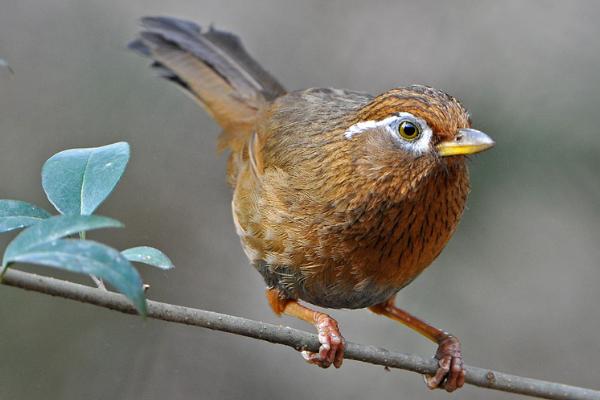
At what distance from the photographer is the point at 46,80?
7852 millimetres

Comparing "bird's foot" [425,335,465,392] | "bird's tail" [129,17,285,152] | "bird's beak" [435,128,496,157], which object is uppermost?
"bird's tail" [129,17,285,152]

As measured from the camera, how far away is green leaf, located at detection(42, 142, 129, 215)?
2678mm

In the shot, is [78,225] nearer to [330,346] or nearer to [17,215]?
[17,215]

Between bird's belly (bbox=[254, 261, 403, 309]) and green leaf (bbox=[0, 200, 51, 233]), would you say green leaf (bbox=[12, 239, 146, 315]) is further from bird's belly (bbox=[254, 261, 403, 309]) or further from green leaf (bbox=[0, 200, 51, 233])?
bird's belly (bbox=[254, 261, 403, 309])

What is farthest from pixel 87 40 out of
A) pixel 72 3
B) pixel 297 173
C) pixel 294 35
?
pixel 297 173

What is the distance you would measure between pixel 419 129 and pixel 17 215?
177 centimetres

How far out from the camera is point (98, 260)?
214 cm

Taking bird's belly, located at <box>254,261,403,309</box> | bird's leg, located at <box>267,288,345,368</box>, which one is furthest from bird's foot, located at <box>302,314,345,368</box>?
bird's belly, located at <box>254,261,403,309</box>

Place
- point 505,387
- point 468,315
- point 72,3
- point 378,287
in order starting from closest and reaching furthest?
point 505,387 < point 378,287 < point 468,315 < point 72,3

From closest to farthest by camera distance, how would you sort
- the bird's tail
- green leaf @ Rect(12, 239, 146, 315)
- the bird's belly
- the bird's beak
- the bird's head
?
green leaf @ Rect(12, 239, 146, 315), the bird's beak, the bird's head, the bird's belly, the bird's tail

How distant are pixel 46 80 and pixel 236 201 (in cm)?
364

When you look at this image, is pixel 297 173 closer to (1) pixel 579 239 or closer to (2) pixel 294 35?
(1) pixel 579 239

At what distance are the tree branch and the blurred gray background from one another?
263 cm

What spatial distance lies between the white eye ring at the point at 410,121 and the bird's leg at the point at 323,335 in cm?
89
